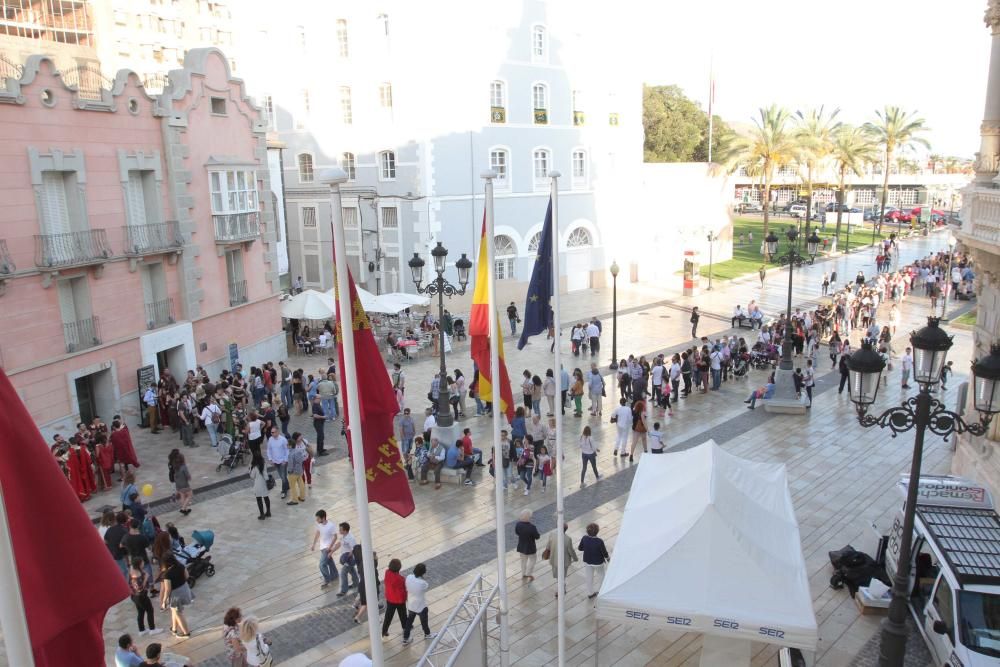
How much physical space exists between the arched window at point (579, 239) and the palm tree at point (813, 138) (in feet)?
61.0

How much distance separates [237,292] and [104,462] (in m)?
10.6

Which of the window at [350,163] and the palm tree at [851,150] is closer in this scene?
the window at [350,163]

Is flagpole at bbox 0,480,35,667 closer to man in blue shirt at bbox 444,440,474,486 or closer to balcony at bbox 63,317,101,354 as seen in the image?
man in blue shirt at bbox 444,440,474,486

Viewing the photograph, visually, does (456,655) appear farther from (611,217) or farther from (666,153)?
(666,153)

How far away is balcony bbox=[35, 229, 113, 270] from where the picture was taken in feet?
60.5

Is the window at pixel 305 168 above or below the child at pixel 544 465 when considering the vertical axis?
above

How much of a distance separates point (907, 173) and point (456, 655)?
11448cm

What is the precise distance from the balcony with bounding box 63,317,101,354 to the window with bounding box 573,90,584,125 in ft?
92.0

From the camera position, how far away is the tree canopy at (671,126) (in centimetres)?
7350

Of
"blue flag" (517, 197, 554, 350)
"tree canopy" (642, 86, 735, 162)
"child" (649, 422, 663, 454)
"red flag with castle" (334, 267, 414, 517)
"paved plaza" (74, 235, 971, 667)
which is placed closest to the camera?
"red flag with castle" (334, 267, 414, 517)

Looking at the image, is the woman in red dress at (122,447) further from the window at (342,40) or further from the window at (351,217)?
the window at (342,40)

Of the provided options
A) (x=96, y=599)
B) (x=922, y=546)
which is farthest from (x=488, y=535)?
(x=96, y=599)

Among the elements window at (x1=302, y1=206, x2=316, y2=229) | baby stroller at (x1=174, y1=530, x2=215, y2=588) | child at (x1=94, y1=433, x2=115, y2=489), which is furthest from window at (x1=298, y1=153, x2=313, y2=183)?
baby stroller at (x1=174, y1=530, x2=215, y2=588)

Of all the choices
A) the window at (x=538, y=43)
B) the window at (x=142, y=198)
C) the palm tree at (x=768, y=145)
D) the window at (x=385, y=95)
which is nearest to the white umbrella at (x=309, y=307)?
the window at (x=142, y=198)
